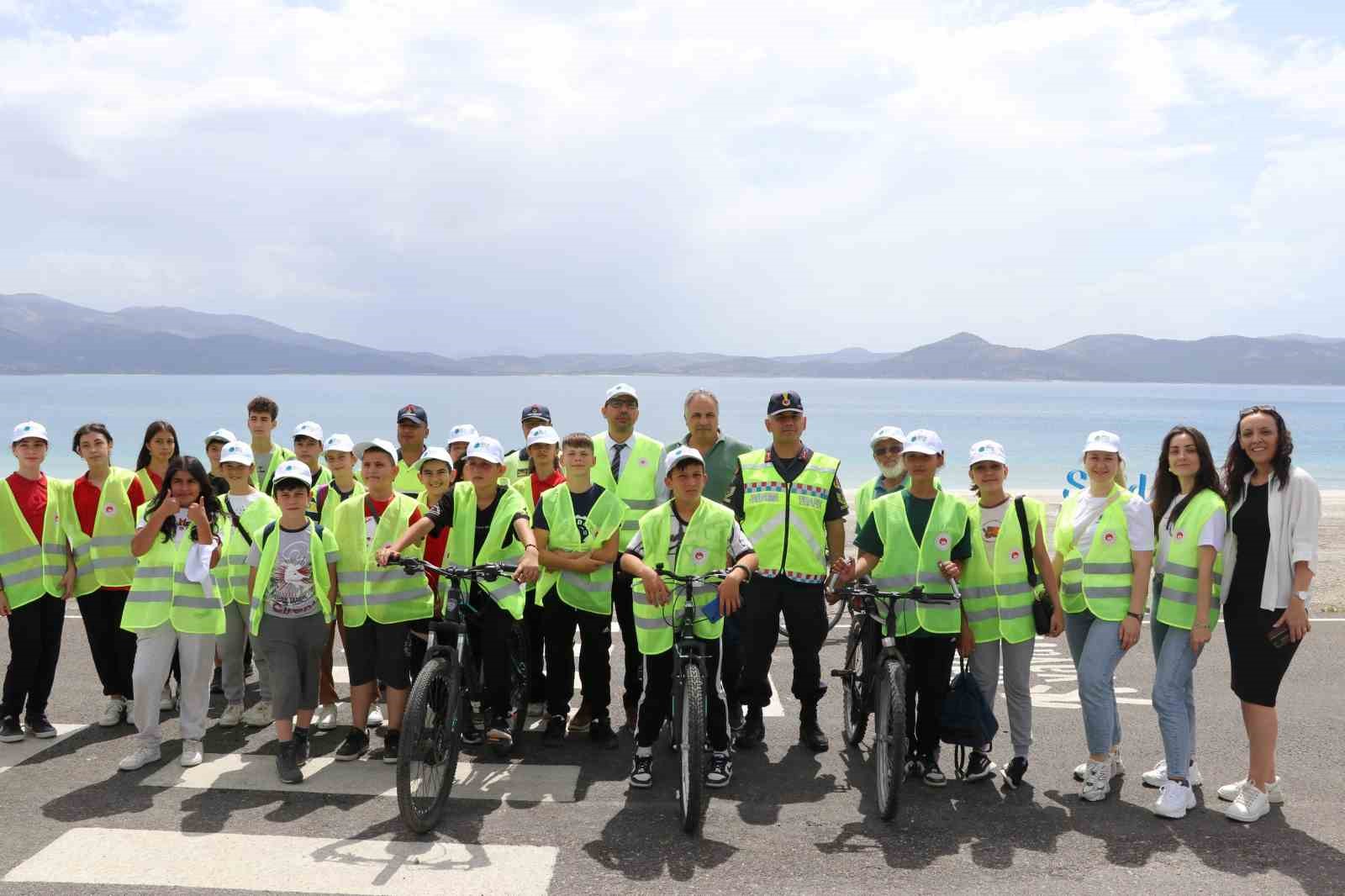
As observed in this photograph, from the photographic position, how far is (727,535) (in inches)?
236

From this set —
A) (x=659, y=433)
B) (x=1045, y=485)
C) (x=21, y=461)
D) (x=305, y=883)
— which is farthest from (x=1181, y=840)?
(x=659, y=433)

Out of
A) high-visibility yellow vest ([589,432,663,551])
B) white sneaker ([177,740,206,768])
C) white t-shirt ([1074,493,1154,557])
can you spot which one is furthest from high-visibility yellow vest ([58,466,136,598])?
white t-shirt ([1074,493,1154,557])

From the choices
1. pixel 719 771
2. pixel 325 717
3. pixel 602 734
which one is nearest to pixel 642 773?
pixel 719 771

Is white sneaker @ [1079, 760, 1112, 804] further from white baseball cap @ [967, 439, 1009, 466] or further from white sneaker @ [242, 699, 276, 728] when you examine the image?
white sneaker @ [242, 699, 276, 728]

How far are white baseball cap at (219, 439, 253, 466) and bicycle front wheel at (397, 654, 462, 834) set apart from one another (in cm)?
219

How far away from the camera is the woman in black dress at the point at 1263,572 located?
18.2 ft

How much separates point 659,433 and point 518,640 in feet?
211

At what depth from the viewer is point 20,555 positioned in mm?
6770

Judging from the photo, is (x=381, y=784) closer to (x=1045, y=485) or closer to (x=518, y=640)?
(x=518, y=640)

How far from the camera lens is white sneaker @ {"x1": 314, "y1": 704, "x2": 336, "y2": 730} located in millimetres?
7141

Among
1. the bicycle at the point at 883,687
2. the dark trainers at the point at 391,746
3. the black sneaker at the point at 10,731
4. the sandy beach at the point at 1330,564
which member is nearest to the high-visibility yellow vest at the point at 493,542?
the dark trainers at the point at 391,746

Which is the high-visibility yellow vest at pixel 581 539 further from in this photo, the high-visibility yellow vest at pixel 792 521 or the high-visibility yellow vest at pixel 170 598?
the high-visibility yellow vest at pixel 170 598

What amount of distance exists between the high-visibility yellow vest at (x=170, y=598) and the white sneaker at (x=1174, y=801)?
5486mm

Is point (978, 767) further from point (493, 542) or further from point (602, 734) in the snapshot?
point (493, 542)
